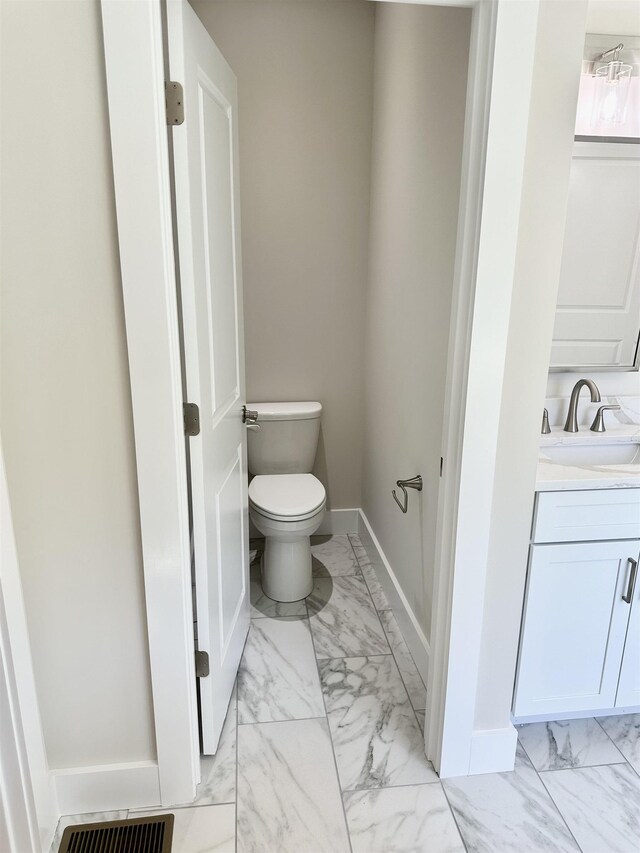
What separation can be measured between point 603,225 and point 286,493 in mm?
1585

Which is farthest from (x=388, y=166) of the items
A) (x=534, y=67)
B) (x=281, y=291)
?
(x=534, y=67)

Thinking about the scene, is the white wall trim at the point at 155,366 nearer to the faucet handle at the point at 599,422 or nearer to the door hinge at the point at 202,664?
the door hinge at the point at 202,664

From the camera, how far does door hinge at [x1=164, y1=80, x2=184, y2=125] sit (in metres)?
1.26

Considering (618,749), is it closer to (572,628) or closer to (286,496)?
(572,628)

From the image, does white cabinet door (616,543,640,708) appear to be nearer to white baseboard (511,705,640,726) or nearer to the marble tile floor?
white baseboard (511,705,640,726)

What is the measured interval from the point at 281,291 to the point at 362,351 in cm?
51

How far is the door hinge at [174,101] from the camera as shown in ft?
4.14

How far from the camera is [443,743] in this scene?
1.70 m

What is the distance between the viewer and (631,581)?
171cm

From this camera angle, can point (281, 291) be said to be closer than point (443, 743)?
No

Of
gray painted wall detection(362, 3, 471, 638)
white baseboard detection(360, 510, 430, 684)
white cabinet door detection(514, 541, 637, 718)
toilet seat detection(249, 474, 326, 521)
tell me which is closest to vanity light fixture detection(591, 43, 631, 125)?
gray painted wall detection(362, 3, 471, 638)

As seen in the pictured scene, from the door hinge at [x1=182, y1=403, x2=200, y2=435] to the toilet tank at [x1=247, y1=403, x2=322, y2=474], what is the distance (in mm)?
1286

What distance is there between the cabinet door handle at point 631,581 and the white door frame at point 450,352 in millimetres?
473

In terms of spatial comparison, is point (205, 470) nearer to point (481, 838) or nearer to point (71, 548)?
point (71, 548)
